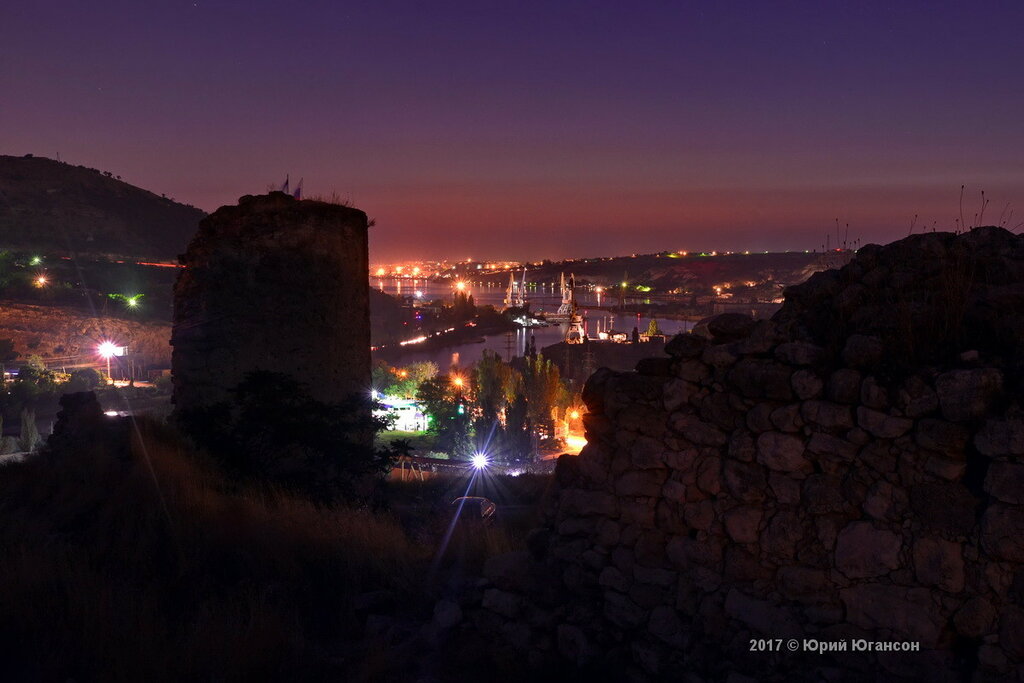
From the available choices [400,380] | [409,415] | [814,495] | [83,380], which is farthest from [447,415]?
[814,495]

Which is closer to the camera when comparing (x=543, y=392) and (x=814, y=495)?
(x=814, y=495)

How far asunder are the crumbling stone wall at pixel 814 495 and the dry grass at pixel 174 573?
120 centimetres

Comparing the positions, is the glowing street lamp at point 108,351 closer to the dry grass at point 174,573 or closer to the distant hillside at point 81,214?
the distant hillside at point 81,214

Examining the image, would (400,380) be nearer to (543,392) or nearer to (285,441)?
(543,392)

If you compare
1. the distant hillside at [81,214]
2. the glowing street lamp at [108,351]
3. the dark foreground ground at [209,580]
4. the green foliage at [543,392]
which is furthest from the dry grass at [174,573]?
the distant hillside at [81,214]

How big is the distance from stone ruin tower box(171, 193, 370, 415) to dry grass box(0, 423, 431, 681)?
8.59ft

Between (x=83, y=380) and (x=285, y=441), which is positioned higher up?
(x=285, y=441)

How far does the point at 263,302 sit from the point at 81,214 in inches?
2909

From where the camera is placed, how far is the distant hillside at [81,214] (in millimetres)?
→ 64500

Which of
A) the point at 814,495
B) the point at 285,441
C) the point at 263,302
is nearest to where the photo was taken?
the point at 814,495

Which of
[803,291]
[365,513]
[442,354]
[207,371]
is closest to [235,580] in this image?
[365,513]

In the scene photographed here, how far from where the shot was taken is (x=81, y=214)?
69812 millimetres

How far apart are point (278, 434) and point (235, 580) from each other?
3217mm

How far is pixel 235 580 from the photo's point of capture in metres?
5.07
